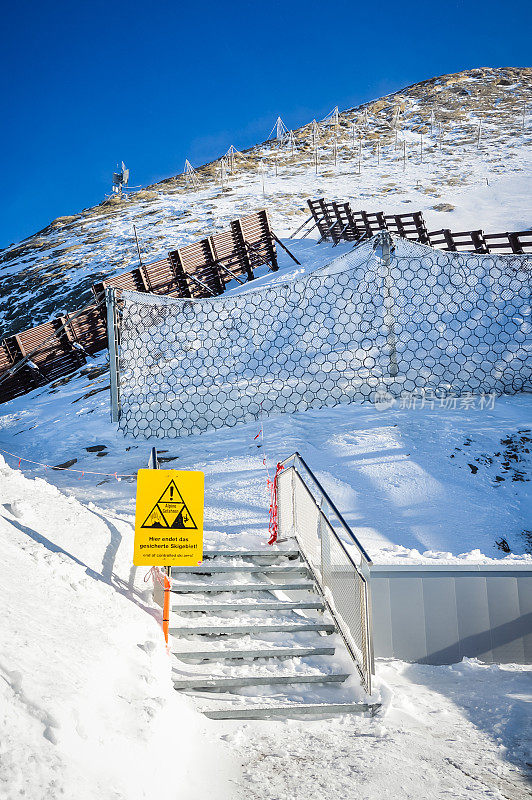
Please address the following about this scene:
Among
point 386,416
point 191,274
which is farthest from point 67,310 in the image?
point 386,416

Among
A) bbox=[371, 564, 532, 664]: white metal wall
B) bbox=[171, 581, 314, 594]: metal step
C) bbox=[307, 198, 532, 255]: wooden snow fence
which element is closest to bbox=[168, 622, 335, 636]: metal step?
bbox=[171, 581, 314, 594]: metal step

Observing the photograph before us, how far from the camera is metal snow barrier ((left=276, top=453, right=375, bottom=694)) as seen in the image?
4.02 metres

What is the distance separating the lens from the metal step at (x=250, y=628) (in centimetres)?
450

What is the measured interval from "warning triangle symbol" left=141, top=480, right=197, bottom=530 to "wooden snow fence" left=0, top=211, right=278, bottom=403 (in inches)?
394

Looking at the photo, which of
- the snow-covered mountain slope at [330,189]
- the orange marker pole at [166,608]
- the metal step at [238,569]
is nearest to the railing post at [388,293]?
the metal step at [238,569]

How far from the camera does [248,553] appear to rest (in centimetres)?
579

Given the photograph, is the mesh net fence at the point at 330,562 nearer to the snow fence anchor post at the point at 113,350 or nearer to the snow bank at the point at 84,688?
the snow bank at the point at 84,688

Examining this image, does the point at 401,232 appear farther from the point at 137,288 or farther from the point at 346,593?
the point at 346,593

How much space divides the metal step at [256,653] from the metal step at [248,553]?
145 cm

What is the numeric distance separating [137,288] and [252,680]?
14.4 m

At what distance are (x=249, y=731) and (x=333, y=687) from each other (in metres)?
0.86

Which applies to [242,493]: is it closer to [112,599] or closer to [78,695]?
[112,599]

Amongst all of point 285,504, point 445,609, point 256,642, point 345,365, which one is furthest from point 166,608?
point 345,365

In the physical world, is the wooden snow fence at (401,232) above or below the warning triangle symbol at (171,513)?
above
